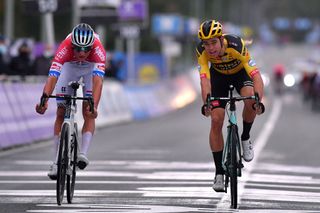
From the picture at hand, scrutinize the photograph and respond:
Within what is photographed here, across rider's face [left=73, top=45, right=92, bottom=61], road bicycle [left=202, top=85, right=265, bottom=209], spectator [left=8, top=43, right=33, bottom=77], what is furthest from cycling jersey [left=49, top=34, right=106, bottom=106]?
spectator [left=8, top=43, right=33, bottom=77]

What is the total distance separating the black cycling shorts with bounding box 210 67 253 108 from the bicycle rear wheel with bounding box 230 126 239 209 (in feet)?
1.95

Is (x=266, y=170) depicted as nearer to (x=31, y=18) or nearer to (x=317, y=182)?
(x=317, y=182)

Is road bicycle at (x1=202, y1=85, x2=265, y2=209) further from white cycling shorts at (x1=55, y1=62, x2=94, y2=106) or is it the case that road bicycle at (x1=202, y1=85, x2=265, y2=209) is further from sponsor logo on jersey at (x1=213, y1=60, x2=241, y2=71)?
white cycling shorts at (x1=55, y1=62, x2=94, y2=106)

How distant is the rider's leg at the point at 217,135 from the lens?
12109 millimetres

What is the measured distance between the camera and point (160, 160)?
736 inches

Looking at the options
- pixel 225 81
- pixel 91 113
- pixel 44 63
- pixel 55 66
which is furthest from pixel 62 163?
pixel 44 63

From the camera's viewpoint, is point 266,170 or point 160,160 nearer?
point 266,170

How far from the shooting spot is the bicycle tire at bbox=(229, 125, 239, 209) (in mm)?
11484

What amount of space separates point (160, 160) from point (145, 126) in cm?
1335

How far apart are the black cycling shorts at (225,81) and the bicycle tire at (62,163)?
1606mm

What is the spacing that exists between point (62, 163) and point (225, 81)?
194 cm

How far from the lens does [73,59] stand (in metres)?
12.4

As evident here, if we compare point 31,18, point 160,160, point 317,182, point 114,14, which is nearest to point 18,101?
point 160,160

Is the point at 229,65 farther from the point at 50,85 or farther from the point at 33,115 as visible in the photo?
the point at 33,115
